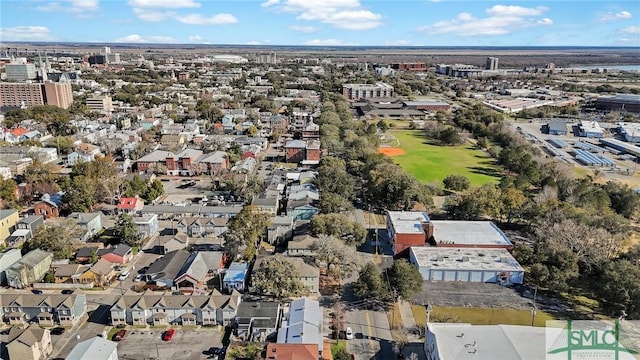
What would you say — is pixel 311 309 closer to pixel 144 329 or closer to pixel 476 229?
pixel 144 329

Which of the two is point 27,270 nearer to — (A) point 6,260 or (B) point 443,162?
(A) point 6,260

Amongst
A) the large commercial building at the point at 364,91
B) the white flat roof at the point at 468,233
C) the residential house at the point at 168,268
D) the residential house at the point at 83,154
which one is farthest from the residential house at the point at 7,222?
the large commercial building at the point at 364,91

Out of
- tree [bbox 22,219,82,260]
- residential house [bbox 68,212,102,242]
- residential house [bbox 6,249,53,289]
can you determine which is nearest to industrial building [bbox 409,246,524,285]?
tree [bbox 22,219,82,260]

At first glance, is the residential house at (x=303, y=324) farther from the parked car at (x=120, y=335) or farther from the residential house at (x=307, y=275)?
the parked car at (x=120, y=335)

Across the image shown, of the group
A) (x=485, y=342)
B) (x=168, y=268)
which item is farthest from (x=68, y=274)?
(x=485, y=342)

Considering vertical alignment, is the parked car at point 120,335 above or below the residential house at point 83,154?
Result: below

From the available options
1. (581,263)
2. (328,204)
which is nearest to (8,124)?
(328,204)
